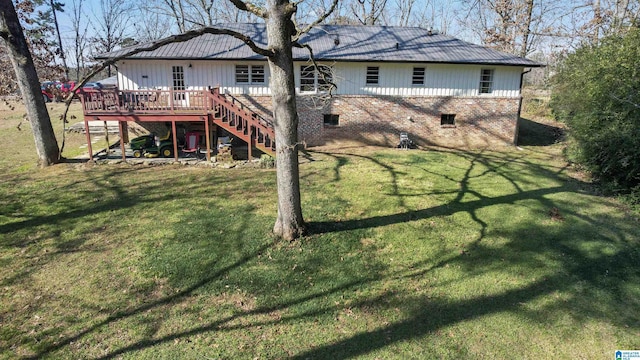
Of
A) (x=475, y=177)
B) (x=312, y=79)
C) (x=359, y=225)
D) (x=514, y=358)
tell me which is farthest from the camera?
(x=312, y=79)

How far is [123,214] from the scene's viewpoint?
8.46m

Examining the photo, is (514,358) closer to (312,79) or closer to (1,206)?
(1,206)

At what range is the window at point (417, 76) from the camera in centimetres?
1642

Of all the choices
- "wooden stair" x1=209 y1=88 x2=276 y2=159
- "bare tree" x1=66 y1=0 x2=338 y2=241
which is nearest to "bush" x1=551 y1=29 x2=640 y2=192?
"bare tree" x1=66 y1=0 x2=338 y2=241

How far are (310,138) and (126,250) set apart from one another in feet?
33.9

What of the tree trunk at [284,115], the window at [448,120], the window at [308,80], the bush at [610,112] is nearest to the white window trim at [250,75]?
the window at [308,80]

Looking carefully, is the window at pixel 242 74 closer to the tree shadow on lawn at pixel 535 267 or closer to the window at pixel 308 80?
the window at pixel 308 80

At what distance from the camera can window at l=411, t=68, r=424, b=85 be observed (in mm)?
16422

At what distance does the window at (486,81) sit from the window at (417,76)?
268 centimetres

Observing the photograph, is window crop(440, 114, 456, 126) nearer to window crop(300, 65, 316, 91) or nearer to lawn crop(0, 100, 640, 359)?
window crop(300, 65, 316, 91)

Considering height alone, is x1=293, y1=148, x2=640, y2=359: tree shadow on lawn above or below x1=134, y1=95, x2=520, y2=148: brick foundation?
below

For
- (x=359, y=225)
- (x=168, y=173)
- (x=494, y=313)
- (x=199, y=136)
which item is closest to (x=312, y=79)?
(x=199, y=136)

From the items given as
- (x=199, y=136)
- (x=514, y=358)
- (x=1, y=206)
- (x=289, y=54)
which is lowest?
(x=514, y=358)

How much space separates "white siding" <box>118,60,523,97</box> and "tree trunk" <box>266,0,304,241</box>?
31.1ft
